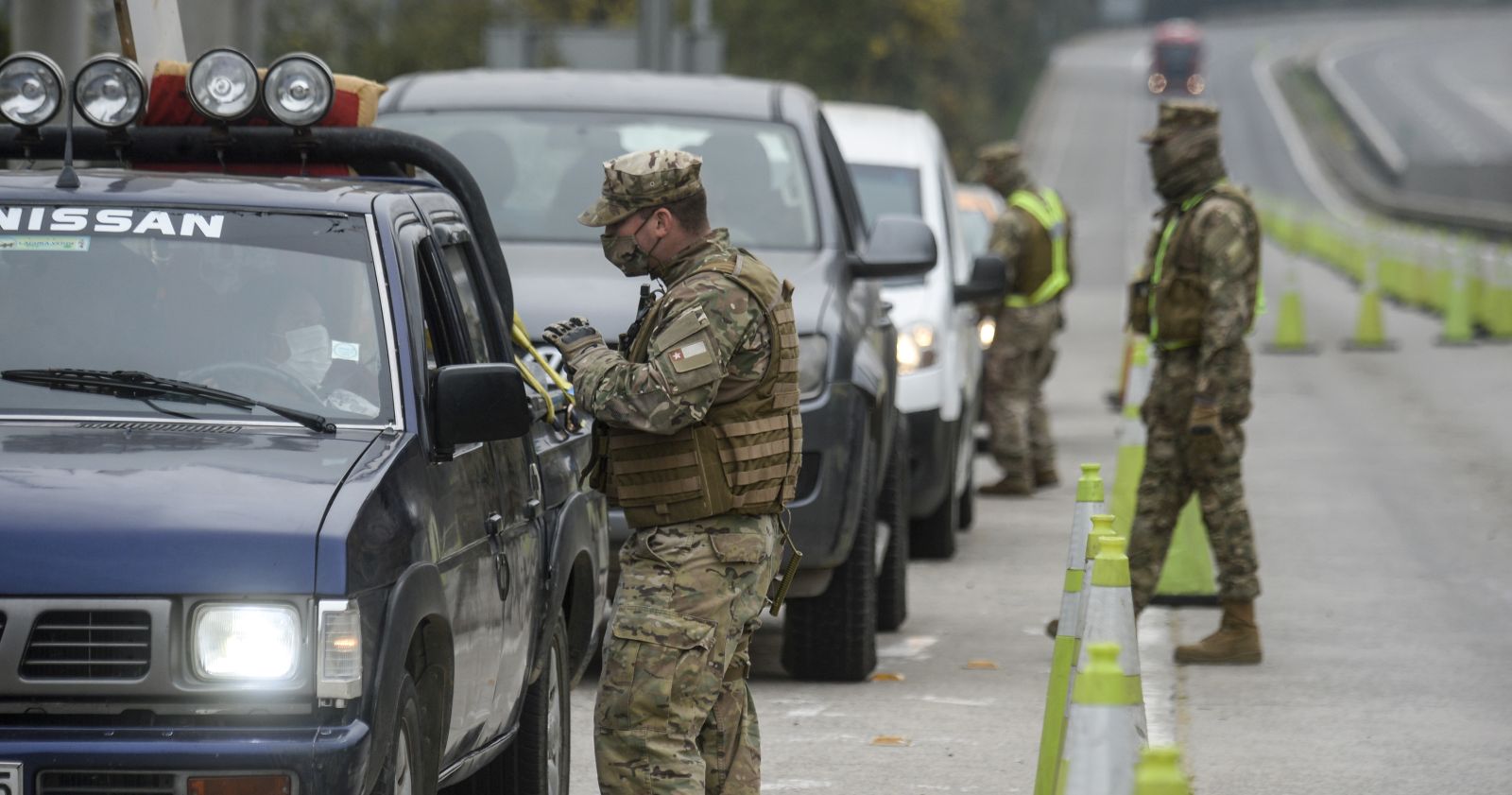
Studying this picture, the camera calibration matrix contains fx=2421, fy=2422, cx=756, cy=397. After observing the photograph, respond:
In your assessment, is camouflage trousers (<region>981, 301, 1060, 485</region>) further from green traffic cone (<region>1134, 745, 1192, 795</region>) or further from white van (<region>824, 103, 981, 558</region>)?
green traffic cone (<region>1134, 745, 1192, 795</region>)

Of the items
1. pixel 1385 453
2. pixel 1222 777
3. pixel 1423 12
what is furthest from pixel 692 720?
pixel 1423 12

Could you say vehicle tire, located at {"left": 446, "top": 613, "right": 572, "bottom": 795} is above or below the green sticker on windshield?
below

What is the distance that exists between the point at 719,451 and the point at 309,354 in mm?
913

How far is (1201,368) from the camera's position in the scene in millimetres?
9133

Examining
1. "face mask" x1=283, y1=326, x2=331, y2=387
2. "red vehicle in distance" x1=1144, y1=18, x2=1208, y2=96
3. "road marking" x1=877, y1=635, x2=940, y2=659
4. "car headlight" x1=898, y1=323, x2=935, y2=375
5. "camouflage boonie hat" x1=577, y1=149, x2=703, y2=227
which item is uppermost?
"red vehicle in distance" x1=1144, y1=18, x2=1208, y2=96

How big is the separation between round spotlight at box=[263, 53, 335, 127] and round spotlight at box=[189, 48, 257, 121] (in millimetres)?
45

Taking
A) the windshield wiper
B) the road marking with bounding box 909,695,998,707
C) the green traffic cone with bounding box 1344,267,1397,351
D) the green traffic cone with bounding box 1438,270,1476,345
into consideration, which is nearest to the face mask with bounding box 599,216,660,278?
the windshield wiper

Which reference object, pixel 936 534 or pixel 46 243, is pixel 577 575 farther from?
pixel 936 534

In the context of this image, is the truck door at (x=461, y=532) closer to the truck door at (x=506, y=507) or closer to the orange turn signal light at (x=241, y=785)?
the truck door at (x=506, y=507)

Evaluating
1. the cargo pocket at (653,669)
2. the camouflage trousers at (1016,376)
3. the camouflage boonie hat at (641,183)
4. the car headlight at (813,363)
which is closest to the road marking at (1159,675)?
the car headlight at (813,363)

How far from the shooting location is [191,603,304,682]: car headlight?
14.3 ft

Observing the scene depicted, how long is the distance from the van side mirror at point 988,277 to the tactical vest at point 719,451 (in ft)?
21.2

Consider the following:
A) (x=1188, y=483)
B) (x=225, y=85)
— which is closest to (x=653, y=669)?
(x=225, y=85)

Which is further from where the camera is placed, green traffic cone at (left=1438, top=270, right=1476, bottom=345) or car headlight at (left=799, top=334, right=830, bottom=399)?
green traffic cone at (left=1438, top=270, right=1476, bottom=345)
